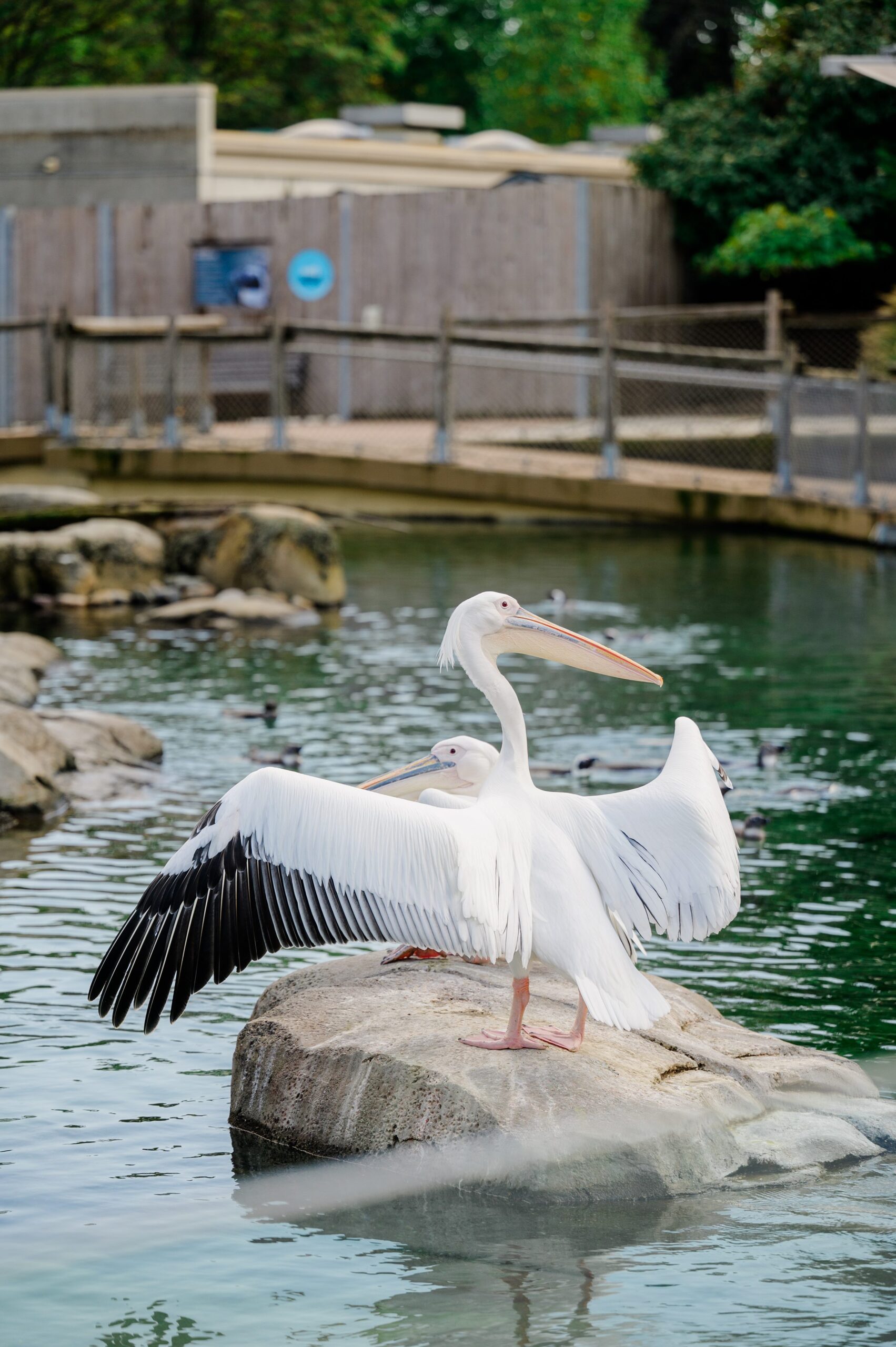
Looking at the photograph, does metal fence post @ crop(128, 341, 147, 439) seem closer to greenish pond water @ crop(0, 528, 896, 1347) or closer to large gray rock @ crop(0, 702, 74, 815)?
greenish pond water @ crop(0, 528, 896, 1347)

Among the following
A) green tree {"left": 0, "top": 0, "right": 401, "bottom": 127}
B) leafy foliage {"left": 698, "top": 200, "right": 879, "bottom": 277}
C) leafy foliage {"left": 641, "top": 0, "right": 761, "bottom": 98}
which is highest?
leafy foliage {"left": 641, "top": 0, "right": 761, "bottom": 98}

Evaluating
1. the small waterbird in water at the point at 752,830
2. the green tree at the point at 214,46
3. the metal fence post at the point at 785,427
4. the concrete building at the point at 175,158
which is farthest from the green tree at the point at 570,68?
the small waterbird in water at the point at 752,830

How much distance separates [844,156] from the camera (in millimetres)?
22750

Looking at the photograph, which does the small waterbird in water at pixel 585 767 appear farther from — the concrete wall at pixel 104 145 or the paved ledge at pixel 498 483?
the concrete wall at pixel 104 145

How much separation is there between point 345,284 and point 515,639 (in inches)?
681

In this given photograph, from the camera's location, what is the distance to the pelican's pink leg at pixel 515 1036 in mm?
5180

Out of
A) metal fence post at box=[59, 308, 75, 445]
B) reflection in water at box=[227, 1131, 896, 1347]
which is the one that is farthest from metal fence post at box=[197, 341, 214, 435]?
reflection in water at box=[227, 1131, 896, 1347]

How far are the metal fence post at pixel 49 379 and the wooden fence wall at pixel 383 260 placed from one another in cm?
136

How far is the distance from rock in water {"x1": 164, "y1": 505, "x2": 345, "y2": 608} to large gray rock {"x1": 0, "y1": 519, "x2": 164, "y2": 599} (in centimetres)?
40

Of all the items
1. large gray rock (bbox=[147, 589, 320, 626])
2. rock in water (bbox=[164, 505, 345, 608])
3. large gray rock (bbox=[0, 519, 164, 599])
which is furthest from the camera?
large gray rock (bbox=[0, 519, 164, 599])

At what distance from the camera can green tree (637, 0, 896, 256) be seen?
22.5 metres

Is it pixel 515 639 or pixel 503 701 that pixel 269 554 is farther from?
pixel 503 701

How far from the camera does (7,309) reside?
2288cm

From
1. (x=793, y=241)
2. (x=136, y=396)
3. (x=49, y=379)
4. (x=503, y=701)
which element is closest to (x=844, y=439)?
(x=793, y=241)
